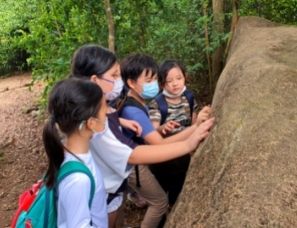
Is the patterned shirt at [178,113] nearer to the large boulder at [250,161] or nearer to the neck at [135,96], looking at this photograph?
the neck at [135,96]

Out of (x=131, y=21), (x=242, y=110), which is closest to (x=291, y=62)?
(x=242, y=110)

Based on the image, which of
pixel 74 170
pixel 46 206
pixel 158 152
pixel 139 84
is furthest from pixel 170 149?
pixel 139 84

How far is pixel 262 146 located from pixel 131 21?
419cm

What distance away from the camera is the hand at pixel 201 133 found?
209 cm

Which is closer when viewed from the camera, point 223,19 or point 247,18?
point 247,18

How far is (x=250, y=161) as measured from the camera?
1576 millimetres

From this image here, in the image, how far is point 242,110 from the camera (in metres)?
1.92

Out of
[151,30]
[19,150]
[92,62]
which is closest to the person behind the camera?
[92,62]

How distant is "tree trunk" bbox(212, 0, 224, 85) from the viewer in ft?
19.4

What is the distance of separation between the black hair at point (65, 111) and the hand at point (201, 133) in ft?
1.49

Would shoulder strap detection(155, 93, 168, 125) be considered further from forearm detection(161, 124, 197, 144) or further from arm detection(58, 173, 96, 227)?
arm detection(58, 173, 96, 227)

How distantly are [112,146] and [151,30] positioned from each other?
3.66m

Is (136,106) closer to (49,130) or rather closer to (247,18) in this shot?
(49,130)

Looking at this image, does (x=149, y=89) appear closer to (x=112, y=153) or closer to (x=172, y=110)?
(x=172, y=110)
